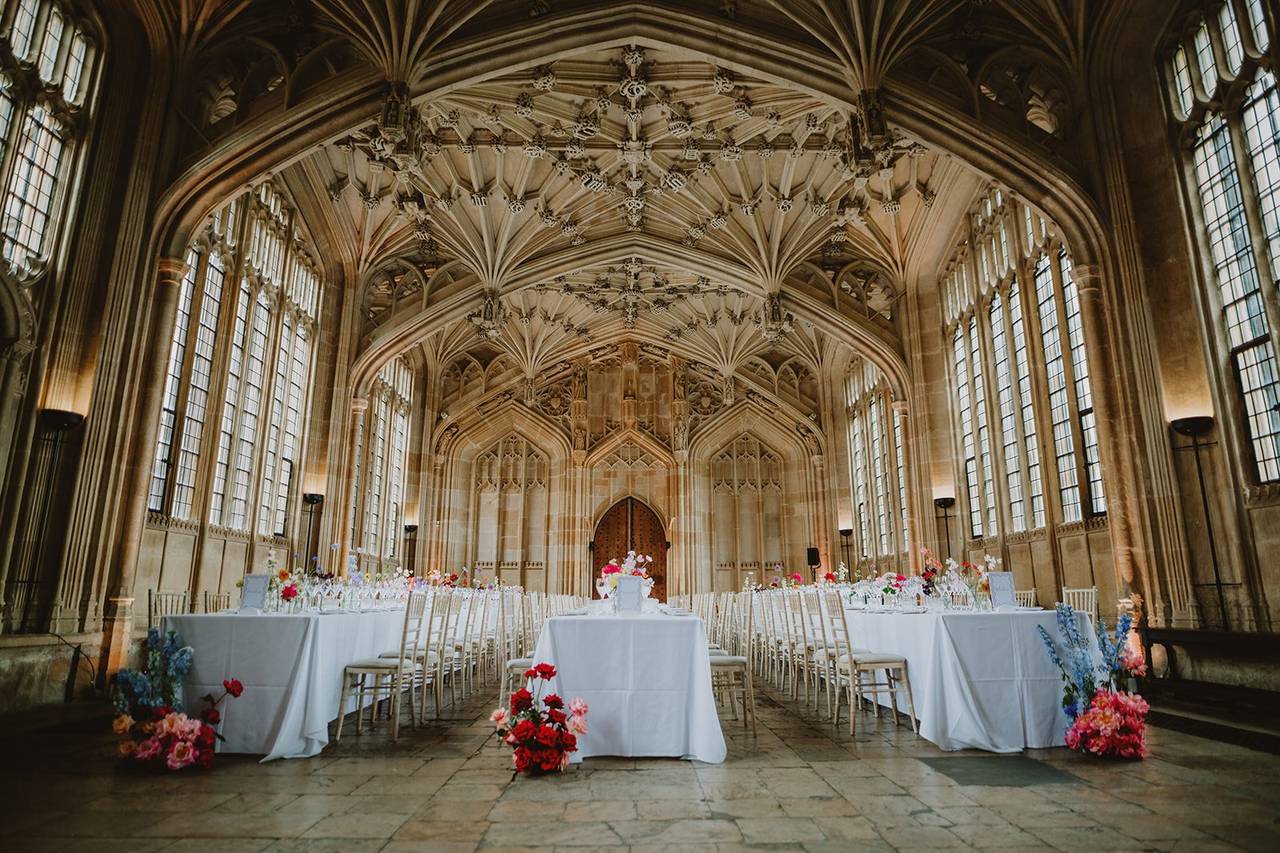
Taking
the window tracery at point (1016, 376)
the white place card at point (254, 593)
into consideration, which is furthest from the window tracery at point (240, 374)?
the window tracery at point (1016, 376)

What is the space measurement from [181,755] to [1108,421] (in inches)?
372

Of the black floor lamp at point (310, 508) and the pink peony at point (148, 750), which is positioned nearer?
the pink peony at point (148, 750)

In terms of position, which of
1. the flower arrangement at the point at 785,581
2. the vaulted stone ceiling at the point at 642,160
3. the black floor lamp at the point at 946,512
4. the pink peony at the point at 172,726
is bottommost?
the pink peony at the point at 172,726

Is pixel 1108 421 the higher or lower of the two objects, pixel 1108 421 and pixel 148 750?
the higher

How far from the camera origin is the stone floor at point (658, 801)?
3.30 m

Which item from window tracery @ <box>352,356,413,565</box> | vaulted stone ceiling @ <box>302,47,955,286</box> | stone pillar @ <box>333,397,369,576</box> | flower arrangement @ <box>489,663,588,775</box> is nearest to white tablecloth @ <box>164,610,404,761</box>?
flower arrangement @ <box>489,663,588,775</box>

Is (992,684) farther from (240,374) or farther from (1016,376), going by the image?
(240,374)

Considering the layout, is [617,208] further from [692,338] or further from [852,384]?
[852,384]

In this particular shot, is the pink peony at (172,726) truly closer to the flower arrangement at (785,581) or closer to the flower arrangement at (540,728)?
the flower arrangement at (540,728)

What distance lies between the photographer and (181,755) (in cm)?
451

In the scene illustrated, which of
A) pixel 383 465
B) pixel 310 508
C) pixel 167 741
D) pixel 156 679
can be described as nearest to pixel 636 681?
pixel 167 741

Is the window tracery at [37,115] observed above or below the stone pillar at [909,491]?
above

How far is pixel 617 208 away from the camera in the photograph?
607 inches

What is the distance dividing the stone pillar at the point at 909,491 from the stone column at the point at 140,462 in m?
12.3
